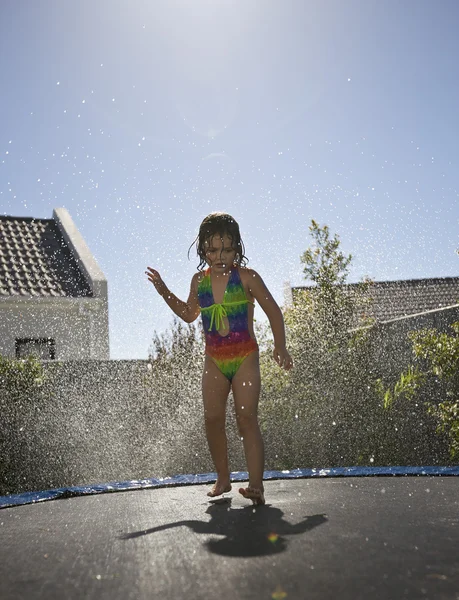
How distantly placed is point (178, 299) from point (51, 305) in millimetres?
5582

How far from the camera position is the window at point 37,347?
7.74 metres

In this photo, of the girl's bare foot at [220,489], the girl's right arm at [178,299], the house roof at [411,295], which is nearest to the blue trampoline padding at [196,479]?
the girl's bare foot at [220,489]

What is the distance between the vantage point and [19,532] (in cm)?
186

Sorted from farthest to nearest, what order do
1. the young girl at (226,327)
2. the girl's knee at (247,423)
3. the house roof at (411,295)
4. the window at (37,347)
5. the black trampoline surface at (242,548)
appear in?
the house roof at (411,295), the window at (37,347), the young girl at (226,327), the girl's knee at (247,423), the black trampoline surface at (242,548)

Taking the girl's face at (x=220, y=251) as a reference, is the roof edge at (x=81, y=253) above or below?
above

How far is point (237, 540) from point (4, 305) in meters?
6.69

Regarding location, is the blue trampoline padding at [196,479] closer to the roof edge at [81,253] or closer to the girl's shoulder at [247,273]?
the girl's shoulder at [247,273]

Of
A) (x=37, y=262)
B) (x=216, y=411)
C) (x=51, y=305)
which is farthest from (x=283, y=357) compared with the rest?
(x=37, y=262)

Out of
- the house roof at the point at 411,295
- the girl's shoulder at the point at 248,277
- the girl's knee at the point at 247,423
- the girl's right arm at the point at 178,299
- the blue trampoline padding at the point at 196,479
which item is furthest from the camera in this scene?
the house roof at the point at 411,295

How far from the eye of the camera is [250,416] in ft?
7.49

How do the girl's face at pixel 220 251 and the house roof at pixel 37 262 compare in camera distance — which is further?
the house roof at pixel 37 262

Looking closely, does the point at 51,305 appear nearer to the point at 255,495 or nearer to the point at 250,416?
the point at 250,416

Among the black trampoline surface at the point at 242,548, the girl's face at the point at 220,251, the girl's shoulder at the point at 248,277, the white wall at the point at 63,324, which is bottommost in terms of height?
the black trampoline surface at the point at 242,548

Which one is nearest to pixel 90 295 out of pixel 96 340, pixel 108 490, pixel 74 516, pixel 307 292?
pixel 96 340
